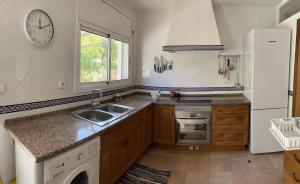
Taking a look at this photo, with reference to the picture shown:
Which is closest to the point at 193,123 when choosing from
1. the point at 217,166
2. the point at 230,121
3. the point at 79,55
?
the point at 230,121

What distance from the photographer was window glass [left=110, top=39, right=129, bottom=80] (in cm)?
353

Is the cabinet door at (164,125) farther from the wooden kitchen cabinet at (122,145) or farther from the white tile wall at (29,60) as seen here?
the white tile wall at (29,60)

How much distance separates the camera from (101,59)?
3.17 metres

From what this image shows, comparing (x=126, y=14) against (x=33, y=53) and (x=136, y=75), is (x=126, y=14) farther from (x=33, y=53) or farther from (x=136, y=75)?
(x=33, y=53)

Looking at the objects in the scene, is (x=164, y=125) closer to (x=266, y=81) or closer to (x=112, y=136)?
(x=112, y=136)

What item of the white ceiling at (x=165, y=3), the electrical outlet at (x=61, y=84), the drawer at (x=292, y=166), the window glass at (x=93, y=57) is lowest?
the drawer at (x=292, y=166)

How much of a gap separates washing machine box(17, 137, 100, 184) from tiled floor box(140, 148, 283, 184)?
3.66ft

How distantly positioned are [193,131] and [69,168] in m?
2.22

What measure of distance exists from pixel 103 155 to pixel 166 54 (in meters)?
2.52

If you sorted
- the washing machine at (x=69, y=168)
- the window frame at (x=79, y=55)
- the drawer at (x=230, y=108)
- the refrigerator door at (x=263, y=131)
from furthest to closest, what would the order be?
the drawer at (x=230, y=108), the refrigerator door at (x=263, y=131), the window frame at (x=79, y=55), the washing machine at (x=69, y=168)

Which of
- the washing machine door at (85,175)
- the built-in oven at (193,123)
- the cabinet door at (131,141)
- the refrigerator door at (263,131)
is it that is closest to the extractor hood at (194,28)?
the built-in oven at (193,123)

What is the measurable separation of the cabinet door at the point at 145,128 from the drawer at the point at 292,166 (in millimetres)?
1713

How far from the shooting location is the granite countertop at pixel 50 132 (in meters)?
1.41

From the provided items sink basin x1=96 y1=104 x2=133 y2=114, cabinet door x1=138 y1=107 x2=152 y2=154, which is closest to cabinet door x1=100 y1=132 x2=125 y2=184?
sink basin x1=96 y1=104 x2=133 y2=114
